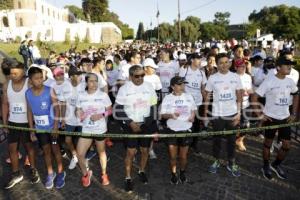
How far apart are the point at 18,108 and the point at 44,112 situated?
509mm

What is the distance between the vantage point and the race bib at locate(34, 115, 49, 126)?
5262mm

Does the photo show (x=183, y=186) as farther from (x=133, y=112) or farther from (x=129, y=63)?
(x=129, y=63)

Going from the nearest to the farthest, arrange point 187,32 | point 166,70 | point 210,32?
point 166,70 < point 187,32 < point 210,32

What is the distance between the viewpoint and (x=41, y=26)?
74.8 m

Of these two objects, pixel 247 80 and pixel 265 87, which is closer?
pixel 265 87

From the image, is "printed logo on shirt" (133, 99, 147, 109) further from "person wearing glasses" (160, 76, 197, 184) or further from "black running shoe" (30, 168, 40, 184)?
"black running shoe" (30, 168, 40, 184)

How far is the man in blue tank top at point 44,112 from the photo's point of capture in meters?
5.09

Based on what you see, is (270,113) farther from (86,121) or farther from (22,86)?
(22,86)

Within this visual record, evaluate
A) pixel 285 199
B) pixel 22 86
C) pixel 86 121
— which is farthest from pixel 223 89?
pixel 22 86

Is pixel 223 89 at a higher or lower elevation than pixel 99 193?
higher

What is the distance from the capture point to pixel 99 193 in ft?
17.2

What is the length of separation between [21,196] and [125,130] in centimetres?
205

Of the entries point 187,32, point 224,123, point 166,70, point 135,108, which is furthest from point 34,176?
point 187,32

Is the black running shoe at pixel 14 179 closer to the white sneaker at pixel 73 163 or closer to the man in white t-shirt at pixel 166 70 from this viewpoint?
the white sneaker at pixel 73 163
